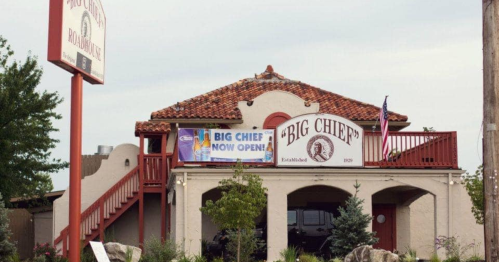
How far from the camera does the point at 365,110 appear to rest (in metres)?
37.8

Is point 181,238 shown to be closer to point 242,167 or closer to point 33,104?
point 242,167

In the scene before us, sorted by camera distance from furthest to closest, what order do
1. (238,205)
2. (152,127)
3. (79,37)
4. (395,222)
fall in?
(395,222)
(152,127)
(238,205)
(79,37)

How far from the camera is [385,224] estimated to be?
34.9 meters

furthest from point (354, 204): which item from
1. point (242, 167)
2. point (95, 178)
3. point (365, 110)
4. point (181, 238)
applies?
point (95, 178)

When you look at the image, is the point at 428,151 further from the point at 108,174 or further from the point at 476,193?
the point at 108,174

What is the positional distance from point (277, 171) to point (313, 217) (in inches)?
110

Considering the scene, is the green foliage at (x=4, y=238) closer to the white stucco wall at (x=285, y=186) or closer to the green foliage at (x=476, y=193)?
the white stucco wall at (x=285, y=186)

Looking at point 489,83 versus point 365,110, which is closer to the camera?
point 489,83

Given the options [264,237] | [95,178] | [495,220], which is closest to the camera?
[495,220]

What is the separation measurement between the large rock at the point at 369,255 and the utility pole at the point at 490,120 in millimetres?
8177

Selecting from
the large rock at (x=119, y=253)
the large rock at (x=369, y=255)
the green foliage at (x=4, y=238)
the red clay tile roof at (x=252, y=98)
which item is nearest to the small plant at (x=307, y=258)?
the large rock at (x=369, y=255)

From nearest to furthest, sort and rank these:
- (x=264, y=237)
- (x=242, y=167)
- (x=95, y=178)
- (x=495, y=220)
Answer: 1. (x=495, y=220)
2. (x=242, y=167)
3. (x=264, y=237)
4. (x=95, y=178)

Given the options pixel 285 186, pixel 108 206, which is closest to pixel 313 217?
pixel 285 186

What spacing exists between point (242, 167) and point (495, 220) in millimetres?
12341
